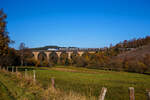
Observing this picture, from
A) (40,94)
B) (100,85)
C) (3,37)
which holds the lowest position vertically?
(100,85)

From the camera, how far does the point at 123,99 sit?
1085cm

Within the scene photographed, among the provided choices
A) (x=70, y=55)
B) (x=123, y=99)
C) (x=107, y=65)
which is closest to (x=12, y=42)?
(x=123, y=99)

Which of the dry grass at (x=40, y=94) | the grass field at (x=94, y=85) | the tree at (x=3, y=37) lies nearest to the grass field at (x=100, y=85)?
the grass field at (x=94, y=85)

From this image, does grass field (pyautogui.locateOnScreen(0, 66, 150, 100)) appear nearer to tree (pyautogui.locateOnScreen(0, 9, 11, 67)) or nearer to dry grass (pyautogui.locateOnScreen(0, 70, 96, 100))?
dry grass (pyautogui.locateOnScreen(0, 70, 96, 100))

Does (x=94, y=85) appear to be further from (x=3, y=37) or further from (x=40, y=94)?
(x=3, y=37)

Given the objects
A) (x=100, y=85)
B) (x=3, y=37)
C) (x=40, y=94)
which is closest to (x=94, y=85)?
(x=100, y=85)

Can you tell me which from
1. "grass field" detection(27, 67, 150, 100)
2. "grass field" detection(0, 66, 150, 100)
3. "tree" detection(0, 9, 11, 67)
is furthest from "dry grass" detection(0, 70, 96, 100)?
"tree" detection(0, 9, 11, 67)

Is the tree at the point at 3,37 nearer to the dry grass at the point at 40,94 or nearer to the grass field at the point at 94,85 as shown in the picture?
the grass field at the point at 94,85

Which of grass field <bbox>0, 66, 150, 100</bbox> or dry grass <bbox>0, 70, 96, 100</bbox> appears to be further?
grass field <bbox>0, 66, 150, 100</bbox>

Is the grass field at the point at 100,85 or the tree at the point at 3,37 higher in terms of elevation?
the tree at the point at 3,37

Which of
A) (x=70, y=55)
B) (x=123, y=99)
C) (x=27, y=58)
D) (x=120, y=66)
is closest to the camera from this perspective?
(x=123, y=99)

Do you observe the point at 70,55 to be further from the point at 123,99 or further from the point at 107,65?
the point at 123,99

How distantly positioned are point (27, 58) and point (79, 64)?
24.7m

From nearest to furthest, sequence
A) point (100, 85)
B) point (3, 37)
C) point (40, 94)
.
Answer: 1. point (40, 94)
2. point (100, 85)
3. point (3, 37)
